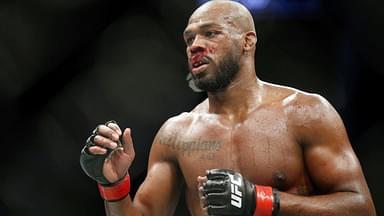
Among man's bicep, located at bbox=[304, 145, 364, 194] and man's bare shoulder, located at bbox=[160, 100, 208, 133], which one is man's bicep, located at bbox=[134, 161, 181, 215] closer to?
man's bare shoulder, located at bbox=[160, 100, 208, 133]

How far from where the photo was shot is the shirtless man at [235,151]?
1299 mm

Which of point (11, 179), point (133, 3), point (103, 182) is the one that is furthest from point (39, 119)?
point (103, 182)

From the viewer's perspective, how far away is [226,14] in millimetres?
1522

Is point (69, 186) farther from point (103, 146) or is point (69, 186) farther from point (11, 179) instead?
point (103, 146)

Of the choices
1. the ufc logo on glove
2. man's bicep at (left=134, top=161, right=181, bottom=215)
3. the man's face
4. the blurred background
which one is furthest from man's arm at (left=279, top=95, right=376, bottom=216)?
the blurred background

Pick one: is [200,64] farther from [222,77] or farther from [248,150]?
[248,150]

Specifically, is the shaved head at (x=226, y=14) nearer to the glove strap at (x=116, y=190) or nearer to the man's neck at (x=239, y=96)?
the man's neck at (x=239, y=96)

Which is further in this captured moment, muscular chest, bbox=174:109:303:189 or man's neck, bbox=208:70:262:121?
man's neck, bbox=208:70:262:121

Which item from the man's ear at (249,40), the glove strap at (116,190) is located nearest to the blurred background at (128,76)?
the man's ear at (249,40)

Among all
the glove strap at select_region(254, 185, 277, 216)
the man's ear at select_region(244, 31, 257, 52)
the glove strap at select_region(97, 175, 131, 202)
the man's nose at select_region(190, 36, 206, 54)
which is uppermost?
the man's nose at select_region(190, 36, 206, 54)

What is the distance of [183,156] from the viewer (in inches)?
59.7

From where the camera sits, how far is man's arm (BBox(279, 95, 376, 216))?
4.30 ft

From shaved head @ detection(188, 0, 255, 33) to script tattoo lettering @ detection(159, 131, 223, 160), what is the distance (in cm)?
30

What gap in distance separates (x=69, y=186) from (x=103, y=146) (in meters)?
0.92
